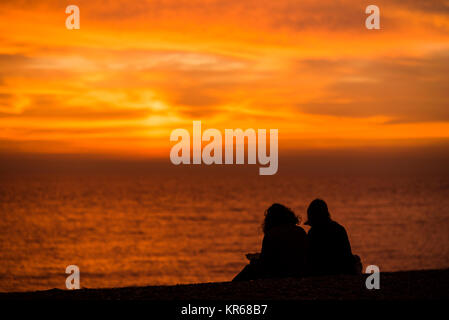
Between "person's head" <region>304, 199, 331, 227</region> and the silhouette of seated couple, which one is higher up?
"person's head" <region>304, 199, 331, 227</region>

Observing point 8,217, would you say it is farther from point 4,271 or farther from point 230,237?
point 4,271

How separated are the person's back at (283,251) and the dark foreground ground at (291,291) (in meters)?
0.57

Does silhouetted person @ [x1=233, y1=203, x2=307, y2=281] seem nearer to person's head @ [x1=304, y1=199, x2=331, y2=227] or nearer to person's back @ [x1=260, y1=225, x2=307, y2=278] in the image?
person's back @ [x1=260, y1=225, x2=307, y2=278]

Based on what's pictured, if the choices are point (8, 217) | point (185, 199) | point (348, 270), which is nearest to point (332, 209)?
point (185, 199)

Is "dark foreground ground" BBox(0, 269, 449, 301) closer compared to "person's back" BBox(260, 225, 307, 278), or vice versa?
"dark foreground ground" BBox(0, 269, 449, 301)

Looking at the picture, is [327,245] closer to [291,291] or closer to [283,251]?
[283,251]

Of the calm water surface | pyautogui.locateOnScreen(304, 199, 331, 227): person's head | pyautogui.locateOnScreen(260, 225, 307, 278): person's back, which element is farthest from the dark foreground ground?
the calm water surface

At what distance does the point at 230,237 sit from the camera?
200 feet

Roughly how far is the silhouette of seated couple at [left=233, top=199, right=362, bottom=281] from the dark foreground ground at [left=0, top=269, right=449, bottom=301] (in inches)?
24.2

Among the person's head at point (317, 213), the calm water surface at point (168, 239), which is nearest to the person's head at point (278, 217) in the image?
the person's head at point (317, 213)

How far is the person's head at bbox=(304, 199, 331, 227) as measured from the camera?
905cm

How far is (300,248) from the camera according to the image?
29.7ft

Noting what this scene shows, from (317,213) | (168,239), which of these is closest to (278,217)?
(317,213)

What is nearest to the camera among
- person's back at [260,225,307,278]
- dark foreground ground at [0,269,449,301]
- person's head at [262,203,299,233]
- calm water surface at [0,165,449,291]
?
dark foreground ground at [0,269,449,301]
